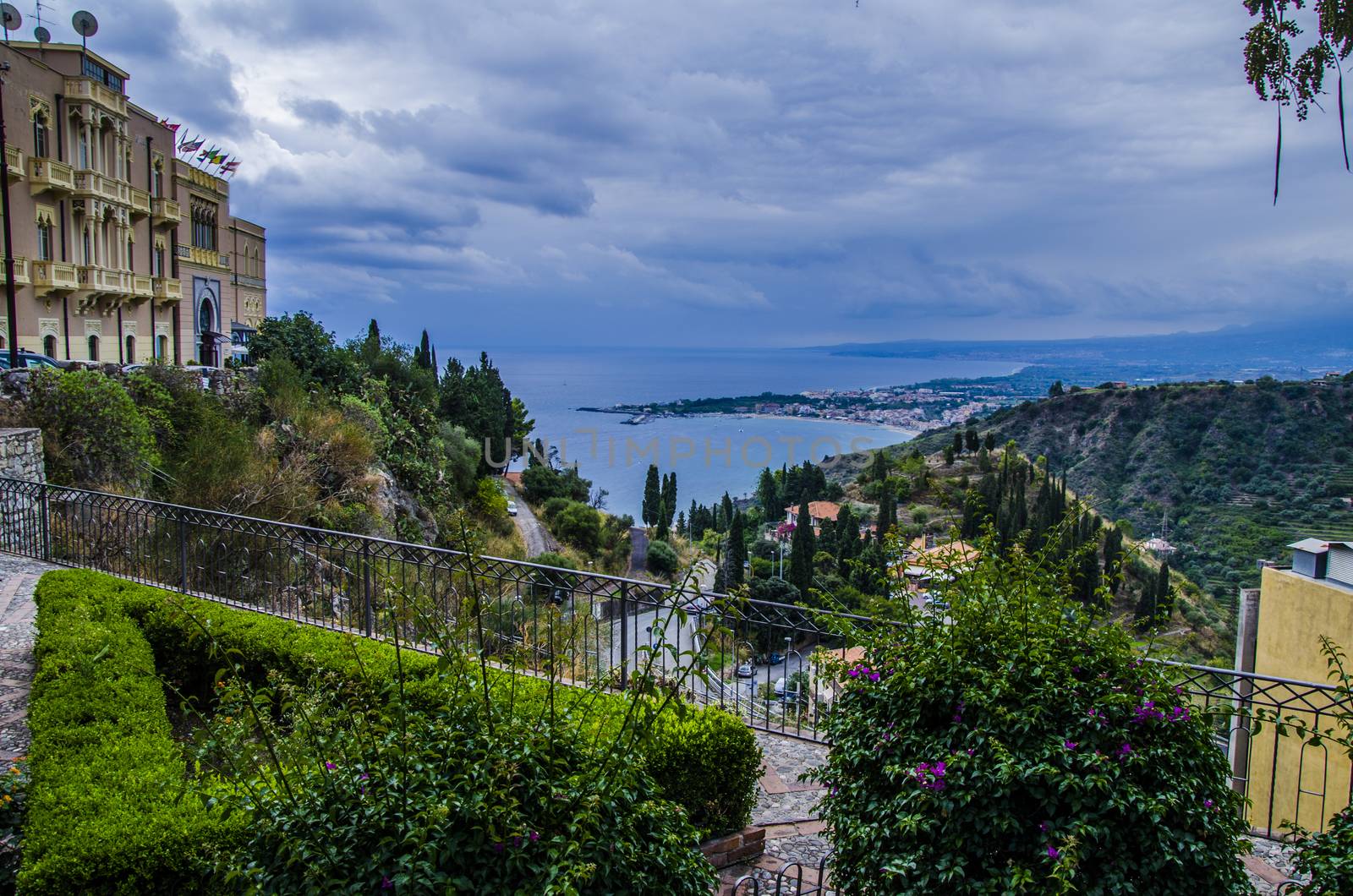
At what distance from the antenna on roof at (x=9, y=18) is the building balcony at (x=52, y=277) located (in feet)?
17.5

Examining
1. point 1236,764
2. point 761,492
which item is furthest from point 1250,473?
point 1236,764

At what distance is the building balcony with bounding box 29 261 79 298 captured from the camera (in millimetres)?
19203

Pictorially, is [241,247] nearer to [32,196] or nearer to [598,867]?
[32,196]

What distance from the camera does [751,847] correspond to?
4.50 m

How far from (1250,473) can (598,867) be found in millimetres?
61577

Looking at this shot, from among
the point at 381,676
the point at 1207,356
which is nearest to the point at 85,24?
the point at 381,676

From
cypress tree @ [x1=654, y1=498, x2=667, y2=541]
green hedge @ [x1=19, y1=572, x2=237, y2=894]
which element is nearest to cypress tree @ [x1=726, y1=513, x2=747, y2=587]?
cypress tree @ [x1=654, y1=498, x2=667, y2=541]

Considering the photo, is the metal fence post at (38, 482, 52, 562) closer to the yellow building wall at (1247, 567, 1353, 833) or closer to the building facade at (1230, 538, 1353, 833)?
the building facade at (1230, 538, 1353, 833)

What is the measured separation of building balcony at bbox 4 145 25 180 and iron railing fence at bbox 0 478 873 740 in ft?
41.8

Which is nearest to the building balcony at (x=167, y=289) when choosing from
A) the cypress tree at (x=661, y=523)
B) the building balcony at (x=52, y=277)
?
the building balcony at (x=52, y=277)

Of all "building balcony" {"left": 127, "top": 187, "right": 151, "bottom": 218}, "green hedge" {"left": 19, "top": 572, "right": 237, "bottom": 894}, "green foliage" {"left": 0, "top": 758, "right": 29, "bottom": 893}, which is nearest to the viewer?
"green hedge" {"left": 19, "top": 572, "right": 237, "bottom": 894}

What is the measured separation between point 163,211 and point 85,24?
5.93m

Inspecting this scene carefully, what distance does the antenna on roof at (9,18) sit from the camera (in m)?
19.4

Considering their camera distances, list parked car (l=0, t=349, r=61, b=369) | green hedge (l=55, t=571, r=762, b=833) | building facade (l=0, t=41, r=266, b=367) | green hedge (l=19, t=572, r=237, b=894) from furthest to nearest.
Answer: building facade (l=0, t=41, r=266, b=367), parked car (l=0, t=349, r=61, b=369), green hedge (l=55, t=571, r=762, b=833), green hedge (l=19, t=572, r=237, b=894)
